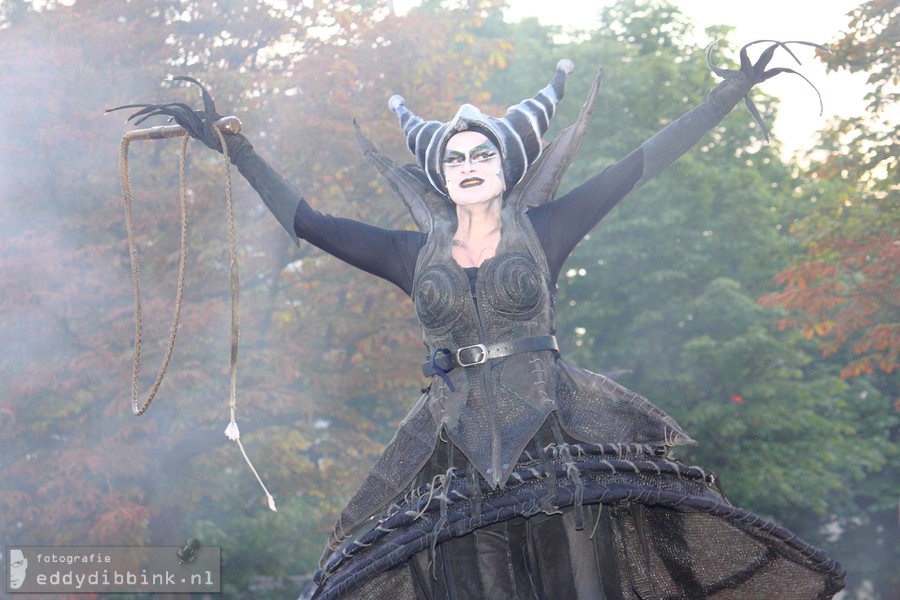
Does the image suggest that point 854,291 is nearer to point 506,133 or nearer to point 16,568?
point 506,133

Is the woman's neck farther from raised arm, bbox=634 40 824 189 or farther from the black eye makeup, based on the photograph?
raised arm, bbox=634 40 824 189

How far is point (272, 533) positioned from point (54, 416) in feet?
15.1

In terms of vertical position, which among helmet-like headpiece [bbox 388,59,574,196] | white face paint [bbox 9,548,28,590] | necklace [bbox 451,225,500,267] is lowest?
necklace [bbox 451,225,500,267]

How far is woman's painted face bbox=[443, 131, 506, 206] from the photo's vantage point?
4551mm

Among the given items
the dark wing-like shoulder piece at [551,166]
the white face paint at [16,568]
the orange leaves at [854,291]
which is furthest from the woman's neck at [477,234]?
the white face paint at [16,568]

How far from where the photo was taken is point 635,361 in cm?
1930

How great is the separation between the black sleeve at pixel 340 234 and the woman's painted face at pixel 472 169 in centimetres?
26

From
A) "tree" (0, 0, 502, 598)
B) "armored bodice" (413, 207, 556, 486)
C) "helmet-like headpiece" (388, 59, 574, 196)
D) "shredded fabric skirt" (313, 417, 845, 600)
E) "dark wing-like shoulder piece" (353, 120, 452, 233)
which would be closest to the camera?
"shredded fabric skirt" (313, 417, 845, 600)

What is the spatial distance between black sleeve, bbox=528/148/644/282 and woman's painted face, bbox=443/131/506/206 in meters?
0.22

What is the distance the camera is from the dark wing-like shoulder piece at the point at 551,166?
4.67 metres

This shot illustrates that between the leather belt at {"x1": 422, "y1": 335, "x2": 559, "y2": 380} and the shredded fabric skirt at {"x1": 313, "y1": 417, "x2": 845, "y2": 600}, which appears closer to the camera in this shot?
the shredded fabric skirt at {"x1": 313, "y1": 417, "x2": 845, "y2": 600}

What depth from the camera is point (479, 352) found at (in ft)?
14.1

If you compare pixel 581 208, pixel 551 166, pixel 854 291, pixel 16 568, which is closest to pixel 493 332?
pixel 581 208

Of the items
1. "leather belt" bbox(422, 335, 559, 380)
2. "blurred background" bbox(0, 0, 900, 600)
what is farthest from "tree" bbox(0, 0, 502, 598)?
"leather belt" bbox(422, 335, 559, 380)
